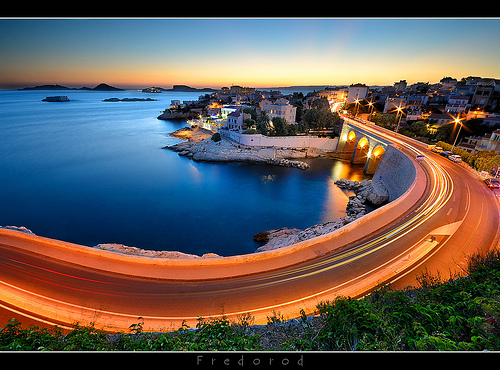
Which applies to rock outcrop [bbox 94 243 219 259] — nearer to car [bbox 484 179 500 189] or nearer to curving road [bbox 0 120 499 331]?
curving road [bbox 0 120 499 331]

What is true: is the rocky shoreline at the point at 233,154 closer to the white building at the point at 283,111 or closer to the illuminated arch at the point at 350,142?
the illuminated arch at the point at 350,142

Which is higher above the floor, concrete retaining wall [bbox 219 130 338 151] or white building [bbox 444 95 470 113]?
white building [bbox 444 95 470 113]

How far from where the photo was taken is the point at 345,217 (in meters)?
15.5

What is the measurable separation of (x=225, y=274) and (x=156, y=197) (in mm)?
16701

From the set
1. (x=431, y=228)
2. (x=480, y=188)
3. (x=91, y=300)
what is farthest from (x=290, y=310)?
(x=480, y=188)

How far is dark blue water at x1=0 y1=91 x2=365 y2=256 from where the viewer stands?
1608cm

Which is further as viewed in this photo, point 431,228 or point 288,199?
point 288,199

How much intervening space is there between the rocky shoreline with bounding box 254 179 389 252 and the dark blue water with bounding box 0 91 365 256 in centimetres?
104

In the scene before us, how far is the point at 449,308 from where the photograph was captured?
2758 mm

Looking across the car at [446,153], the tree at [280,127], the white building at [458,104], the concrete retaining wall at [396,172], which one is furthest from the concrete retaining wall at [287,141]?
the white building at [458,104]

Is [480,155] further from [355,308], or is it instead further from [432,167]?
[355,308]

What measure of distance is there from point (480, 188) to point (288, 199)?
13.5 metres

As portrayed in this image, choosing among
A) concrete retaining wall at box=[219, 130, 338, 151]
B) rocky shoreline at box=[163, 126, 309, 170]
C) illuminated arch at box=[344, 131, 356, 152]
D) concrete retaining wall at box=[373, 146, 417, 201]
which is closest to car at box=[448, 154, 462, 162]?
concrete retaining wall at box=[373, 146, 417, 201]

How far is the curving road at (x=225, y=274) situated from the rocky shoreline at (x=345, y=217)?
10.8 feet
